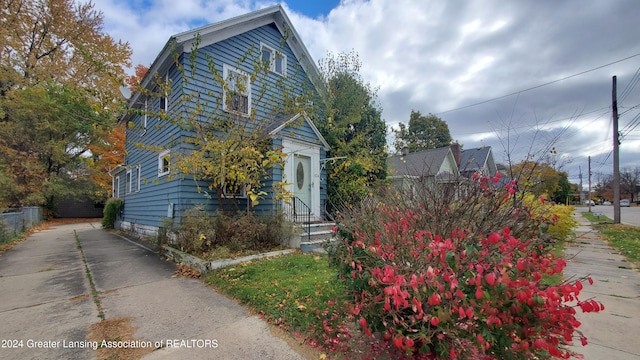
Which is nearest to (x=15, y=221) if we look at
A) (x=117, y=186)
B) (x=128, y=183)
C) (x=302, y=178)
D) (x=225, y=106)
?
(x=128, y=183)

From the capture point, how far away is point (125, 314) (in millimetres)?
3602

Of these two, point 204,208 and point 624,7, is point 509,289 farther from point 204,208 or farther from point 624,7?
point 624,7

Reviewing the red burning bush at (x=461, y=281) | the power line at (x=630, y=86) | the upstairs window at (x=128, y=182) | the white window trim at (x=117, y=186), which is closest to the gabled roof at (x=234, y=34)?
the upstairs window at (x=128, y=182)

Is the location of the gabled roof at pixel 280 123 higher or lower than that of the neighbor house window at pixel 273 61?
lower

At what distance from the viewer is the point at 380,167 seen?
1165 cm

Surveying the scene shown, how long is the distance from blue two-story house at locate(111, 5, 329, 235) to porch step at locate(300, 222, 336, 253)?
603mm

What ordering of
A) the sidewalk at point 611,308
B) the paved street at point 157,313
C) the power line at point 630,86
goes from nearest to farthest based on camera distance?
the sidewalk at point 611,308, the paved street at point 157,313, the power line at point 630,86

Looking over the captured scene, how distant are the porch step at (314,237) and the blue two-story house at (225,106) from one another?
60 cm

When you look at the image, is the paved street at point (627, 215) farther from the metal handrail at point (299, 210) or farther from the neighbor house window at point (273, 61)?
the neighbor house window at point (273, 61)

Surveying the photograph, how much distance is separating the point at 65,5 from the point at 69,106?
21.7 ft

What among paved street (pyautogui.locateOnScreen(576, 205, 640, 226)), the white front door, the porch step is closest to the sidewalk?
the porch step

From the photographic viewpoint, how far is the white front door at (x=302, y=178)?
8750 millimetres

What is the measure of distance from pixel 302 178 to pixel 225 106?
3197 mm

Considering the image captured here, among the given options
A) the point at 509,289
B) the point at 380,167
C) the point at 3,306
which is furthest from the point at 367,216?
the point at 380,167
